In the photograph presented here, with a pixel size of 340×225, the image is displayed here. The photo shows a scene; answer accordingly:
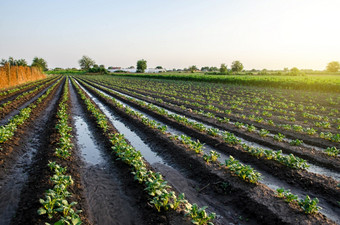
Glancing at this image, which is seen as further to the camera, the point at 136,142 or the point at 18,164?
the point at 136,142

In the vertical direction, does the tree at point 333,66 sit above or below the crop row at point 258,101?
above

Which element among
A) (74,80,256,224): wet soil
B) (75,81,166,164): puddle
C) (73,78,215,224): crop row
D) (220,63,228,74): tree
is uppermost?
(220,63,228,74): tree

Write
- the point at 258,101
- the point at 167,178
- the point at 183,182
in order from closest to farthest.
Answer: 1. the point at 183,182
2. the point at 167,178
3. the point at 258,101

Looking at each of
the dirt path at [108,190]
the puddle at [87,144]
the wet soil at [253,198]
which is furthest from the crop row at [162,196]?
the puddle at [87,144]

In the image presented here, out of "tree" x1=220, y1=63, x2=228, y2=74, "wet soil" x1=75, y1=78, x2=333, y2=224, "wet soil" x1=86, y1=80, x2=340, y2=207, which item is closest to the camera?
"wet soil" x1=75, y1=78, x2=333, y2=224

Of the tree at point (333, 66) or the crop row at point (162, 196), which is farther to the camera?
the tree at point (333, 66)

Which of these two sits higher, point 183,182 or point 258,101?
point 258,101

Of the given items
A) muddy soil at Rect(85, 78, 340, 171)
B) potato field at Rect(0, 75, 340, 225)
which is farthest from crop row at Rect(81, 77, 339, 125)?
potato field at Rect(0, 75, 340, 225)

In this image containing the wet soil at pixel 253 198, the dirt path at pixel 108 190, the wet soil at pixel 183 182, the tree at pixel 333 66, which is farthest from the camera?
the tree at pixel 333 66

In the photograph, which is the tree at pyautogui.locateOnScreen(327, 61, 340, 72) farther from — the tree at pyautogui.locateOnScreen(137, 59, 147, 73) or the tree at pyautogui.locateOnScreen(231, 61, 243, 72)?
the tree at pyautogui.locateOnScreen(137, 59, 147, 73)

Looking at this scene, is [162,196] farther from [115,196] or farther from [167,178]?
[167,178]

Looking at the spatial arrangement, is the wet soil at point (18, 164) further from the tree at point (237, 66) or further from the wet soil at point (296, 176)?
the tree at point (237, 66)

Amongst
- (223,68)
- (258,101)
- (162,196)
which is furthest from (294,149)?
(223,68)

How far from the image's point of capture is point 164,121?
12359 mm
